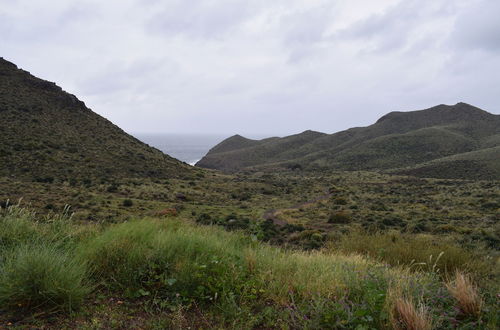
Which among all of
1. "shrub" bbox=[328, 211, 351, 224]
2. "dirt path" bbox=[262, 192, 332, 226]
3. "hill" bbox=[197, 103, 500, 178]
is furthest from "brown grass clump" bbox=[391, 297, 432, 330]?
"hill" bbox=[197, 103, 500, 178]

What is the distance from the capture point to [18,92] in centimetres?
4744

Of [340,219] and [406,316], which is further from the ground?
[406,316]

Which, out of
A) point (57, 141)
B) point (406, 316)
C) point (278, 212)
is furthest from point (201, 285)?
point (57, 141)

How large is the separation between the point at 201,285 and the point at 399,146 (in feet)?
335

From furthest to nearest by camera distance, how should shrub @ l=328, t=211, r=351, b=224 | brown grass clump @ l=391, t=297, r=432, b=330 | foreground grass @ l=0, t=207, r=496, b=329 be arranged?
shrub @ l=328, t=211, r=351, b=224 < foreground grass @ l=0, t=207, r=496, b=329 < brown grass clump @ l=391, t=297, r=432, b=330

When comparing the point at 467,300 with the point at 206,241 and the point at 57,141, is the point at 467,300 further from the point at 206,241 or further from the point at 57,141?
the point at 57,141

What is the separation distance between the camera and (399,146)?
3740 inches

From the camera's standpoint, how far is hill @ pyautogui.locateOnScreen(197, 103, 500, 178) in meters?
83.8

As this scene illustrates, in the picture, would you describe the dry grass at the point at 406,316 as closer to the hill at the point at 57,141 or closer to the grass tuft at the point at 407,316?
the grass tuft at the point at 407,316

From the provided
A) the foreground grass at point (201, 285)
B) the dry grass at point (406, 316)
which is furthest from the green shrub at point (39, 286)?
the dry grass at point (406, 316)

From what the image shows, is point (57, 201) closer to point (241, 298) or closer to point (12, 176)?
point (12, 176)

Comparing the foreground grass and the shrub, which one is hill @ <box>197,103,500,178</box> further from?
the foreground grass

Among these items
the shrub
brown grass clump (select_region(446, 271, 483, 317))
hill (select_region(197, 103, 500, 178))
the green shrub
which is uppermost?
hill (select_region(197, 103, 500, 178))

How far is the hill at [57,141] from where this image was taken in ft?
113
